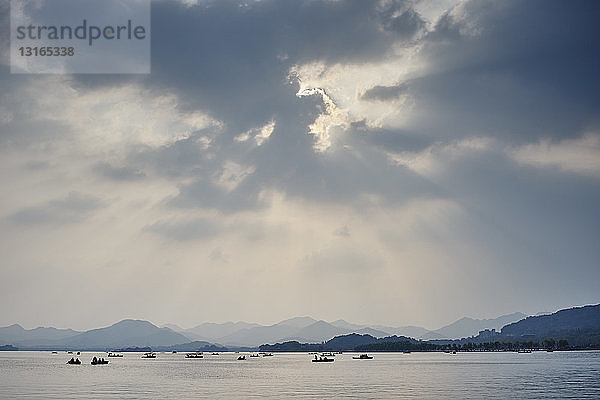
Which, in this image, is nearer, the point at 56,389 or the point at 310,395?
the point at 310,395

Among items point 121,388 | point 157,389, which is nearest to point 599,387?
point 157,389

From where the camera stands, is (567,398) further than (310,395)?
No

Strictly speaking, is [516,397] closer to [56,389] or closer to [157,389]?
[157,389]

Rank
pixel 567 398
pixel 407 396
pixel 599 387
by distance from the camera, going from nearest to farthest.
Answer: pixel 567 398, pixel 407 396, pixel 599 387

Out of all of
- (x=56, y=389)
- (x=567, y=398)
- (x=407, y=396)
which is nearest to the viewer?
(x=567, y=398)

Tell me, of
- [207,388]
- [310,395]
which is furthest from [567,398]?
[207,388]

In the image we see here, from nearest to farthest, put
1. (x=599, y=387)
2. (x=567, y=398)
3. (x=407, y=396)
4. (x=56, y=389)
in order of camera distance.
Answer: (x=567, y=398) < (x=407, y=396) < (x=599, y=387) < (x=56, y=389)

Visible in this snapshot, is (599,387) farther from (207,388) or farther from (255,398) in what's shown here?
(207,388)

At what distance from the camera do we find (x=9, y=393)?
357ft

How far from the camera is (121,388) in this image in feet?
397

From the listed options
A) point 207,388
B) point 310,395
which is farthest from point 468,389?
point 207,388

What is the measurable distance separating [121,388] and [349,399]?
54135 mm

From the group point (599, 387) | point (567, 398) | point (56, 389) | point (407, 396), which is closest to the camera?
point (567, 398)

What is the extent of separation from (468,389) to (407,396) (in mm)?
18522
